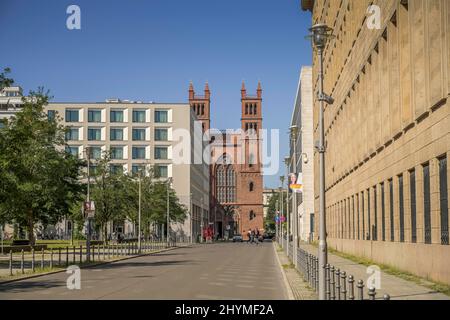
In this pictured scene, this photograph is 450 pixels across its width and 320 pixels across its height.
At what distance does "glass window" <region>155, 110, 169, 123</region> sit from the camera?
108750 mm

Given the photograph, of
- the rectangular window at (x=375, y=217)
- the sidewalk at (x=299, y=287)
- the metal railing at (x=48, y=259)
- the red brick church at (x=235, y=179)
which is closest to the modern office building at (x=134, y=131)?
the red brick church at (x=235, y=179)

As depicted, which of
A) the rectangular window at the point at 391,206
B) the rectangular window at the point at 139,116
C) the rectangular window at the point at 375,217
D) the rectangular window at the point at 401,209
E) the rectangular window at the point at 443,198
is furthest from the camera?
the rectangular window at the point at 139,116

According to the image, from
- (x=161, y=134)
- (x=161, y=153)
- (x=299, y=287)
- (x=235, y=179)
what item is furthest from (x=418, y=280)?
(x=235, y=179)

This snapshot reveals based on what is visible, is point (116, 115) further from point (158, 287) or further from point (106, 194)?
point (158, 287)

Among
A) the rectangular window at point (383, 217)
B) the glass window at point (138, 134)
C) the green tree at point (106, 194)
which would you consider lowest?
the rectangular window at point (383, 217)

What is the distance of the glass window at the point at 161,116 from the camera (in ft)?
357

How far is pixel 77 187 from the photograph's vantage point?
46.8 meters

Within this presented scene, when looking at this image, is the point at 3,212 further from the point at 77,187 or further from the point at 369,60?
the point at 369,60

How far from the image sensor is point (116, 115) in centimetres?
10844

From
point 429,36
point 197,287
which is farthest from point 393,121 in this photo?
point 197,287

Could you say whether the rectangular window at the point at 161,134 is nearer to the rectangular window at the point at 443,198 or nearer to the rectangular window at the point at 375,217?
the rectangular window at the point at 375,217

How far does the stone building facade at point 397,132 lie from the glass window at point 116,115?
62679 mm

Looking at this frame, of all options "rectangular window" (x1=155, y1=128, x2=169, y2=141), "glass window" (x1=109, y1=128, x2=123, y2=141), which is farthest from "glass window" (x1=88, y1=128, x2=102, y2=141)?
"rectangular window" (x1=155, y1=128, x2=169, y2=141)

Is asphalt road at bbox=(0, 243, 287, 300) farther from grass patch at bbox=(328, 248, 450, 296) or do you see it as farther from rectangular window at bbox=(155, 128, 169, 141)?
rectangular window at bbox=(155, 128, 169, 141)
